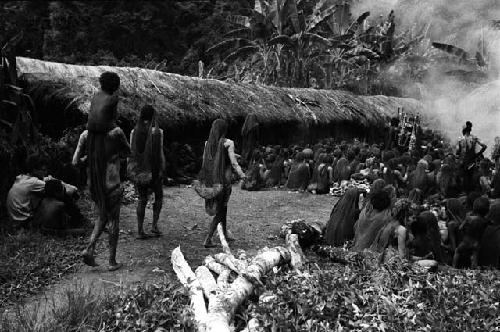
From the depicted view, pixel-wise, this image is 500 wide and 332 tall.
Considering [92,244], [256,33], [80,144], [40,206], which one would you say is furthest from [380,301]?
[256,33]

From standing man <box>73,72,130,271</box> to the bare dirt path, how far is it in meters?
0.35

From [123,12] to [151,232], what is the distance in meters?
24.1

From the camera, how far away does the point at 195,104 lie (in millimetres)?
14031

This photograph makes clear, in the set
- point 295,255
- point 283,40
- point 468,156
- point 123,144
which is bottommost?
point 295,255

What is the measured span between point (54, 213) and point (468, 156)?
8.15m

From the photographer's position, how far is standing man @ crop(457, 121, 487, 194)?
11008 millimetres

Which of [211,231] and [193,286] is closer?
[193,286]

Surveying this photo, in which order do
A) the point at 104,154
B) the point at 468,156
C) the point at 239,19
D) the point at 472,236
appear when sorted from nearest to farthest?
the point at 104,154 → the point at 472,236 → the point at 468,156 → the point at 239,19

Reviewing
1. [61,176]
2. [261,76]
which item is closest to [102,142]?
[61,176]

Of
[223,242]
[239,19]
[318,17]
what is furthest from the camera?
[318,17]

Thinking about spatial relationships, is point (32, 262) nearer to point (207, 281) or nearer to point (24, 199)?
point (24, 199)

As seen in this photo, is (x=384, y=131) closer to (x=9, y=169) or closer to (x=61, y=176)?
(x=61, y=176)

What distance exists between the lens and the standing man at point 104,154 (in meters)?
5.71

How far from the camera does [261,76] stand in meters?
25.4
